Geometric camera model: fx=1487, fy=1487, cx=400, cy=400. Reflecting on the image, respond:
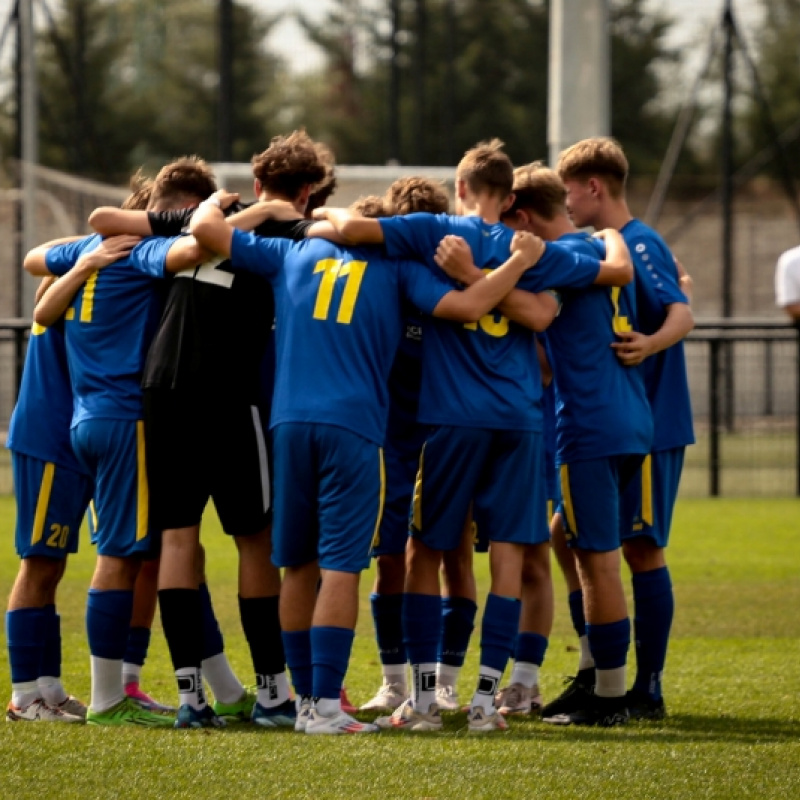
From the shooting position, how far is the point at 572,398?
5.24 m

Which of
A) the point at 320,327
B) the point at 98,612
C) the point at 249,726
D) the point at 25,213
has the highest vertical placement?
the point at 25,213

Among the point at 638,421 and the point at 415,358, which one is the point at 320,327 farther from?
the point at 638,421

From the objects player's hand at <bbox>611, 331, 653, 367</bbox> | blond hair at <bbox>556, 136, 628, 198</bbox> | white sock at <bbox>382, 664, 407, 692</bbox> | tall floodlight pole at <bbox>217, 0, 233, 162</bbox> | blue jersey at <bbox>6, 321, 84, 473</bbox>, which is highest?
tall floodlight pole at <bbox>217, 0, 233, 162</bbox>

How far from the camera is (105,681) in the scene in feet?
16.5

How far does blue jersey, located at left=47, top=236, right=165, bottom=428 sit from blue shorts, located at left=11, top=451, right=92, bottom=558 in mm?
251

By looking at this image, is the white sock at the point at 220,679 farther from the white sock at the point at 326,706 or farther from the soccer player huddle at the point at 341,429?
the white sock at the point at 326,706

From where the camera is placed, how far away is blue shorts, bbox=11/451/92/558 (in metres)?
5.26

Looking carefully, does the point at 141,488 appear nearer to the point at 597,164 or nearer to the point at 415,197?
the point at 415,197

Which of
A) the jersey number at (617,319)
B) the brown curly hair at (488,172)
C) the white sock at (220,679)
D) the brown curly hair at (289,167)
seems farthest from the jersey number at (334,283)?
the white sock at (220,679)

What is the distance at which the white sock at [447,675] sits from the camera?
5.40 metres

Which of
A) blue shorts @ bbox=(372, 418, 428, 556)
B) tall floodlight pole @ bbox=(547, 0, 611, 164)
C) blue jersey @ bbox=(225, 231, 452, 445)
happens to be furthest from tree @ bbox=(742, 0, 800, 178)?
blue jersey @ bbox=(225, 231, 452, 445)

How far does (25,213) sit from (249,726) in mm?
17111

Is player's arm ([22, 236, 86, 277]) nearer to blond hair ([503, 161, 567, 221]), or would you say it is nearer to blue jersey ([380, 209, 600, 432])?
blue jersey ([380, 209, 600, 432])

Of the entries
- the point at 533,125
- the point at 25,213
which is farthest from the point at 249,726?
the point at 533,125
